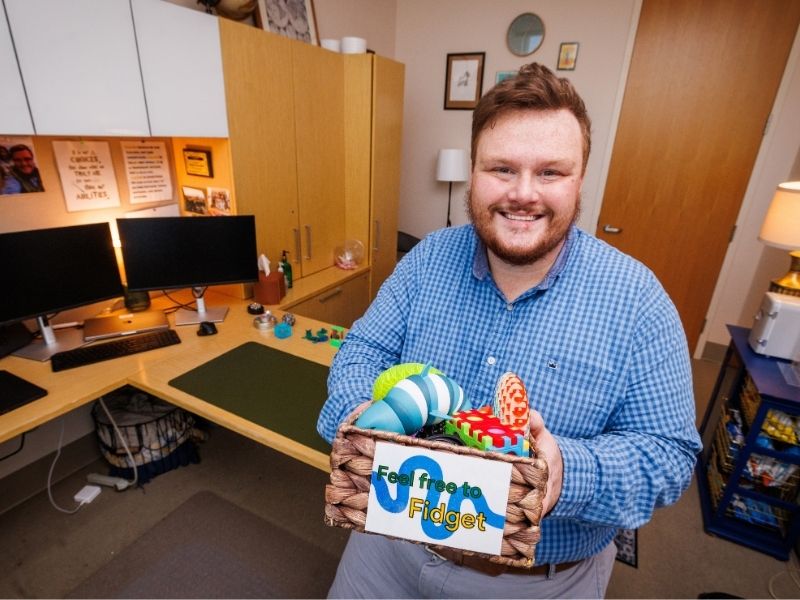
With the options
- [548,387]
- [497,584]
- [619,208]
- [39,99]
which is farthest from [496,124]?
[619,208]

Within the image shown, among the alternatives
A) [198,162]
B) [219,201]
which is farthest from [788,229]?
[198,162]

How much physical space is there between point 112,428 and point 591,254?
6.98 ft

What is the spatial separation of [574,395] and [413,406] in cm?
41

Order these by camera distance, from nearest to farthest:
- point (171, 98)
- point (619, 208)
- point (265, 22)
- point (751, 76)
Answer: point (171, 98) < point (265, 22) < point (751, 76) < point (619, 208)

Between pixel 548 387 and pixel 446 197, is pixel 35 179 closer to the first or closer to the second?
pixel 548 387

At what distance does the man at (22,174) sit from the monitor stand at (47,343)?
494 mm

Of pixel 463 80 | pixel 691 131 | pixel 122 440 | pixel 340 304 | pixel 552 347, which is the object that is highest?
pixel 463 80

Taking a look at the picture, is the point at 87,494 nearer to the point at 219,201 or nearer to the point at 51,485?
the point at 51,485

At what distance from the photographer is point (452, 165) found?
3527 mm

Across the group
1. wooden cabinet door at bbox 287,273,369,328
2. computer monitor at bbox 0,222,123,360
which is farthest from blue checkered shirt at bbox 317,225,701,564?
wooden cabinet door at bbox 287,273,369,328

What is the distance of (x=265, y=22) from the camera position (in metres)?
2.20

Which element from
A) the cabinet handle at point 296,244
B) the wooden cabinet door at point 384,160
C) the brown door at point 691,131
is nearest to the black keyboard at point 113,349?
the cabinet handle at point 296,244

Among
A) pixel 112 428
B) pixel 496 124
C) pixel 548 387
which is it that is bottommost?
pixel 112 428

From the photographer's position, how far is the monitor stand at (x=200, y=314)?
1966 millimetres
